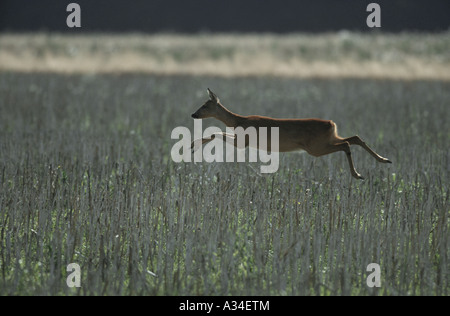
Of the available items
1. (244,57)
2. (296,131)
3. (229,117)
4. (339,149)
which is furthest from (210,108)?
(244,57)

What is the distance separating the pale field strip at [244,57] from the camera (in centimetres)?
2736

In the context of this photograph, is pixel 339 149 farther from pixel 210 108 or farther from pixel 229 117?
pixel 210 108

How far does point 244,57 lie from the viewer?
3167 cm

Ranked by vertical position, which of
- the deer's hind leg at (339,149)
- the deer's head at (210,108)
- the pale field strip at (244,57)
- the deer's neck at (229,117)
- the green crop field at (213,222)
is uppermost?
the pale field strip at (244,57)

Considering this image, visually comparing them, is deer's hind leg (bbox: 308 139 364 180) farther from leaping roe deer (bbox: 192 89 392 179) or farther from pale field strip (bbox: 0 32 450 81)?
pale field strip (bbox: 0 32 450 81)

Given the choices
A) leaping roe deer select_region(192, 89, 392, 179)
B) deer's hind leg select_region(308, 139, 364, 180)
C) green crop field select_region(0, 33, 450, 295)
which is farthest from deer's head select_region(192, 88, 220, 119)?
deer's hind leg select_region(308, 139, 364, 180)

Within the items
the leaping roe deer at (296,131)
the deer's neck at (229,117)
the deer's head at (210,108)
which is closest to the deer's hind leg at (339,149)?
the leaping roe deer at (296,131)

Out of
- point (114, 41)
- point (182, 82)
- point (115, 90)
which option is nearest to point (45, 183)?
point (115, 90)

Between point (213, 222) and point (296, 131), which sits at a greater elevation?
point (296, 131)

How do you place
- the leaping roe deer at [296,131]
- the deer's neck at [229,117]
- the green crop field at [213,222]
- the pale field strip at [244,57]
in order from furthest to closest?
the pale field strip at [244,57] < the deer's neck at [229,117] < the leaping roe deer at [296,131] < the green crop field at [213,222]

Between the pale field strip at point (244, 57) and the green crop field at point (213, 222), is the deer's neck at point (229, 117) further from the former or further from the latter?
the pale field strip at point (244, 57)

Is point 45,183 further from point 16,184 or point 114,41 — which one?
point 114,41

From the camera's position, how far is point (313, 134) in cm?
677
